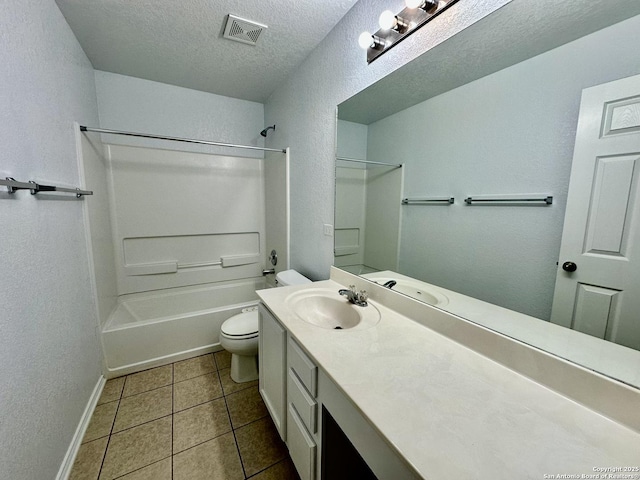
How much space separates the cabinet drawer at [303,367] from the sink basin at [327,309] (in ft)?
0.65

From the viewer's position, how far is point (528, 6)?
0.75m

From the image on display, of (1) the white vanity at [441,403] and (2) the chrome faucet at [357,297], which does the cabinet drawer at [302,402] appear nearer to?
(1) the white vanity at [441,403]

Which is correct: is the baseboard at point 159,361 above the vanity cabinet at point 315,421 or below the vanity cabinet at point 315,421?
below

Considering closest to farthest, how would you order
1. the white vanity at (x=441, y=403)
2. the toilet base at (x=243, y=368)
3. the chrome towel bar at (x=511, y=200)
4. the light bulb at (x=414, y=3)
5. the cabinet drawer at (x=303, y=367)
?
the white vanity at (x=441, y=403) < the chrome towel bar at (x=511, y=200) < the cabinet drawer at (x=303, y=367) < the light bulb at (x=414, y=3) < the toilet base at (x=243, y=368)

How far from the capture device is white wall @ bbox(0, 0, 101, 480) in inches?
34.9

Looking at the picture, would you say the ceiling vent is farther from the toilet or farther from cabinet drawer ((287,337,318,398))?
cabinet drawer ((287,337,318,398))

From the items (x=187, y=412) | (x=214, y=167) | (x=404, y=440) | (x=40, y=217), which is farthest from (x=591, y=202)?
(x=214, y=167)

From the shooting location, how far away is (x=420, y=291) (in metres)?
1.12

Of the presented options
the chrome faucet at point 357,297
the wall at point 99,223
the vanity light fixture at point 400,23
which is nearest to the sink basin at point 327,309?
the chrome faucet at point 357,297

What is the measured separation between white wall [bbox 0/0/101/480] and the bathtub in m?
0.26

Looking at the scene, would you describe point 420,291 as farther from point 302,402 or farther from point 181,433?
point 181,433

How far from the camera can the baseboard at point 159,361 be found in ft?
6.01

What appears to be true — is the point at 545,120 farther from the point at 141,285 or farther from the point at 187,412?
the point at 141,285

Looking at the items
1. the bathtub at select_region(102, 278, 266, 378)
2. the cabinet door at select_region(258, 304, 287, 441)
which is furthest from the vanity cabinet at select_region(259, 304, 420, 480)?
the bathtub at select_region(102, 278, 266, 378)
